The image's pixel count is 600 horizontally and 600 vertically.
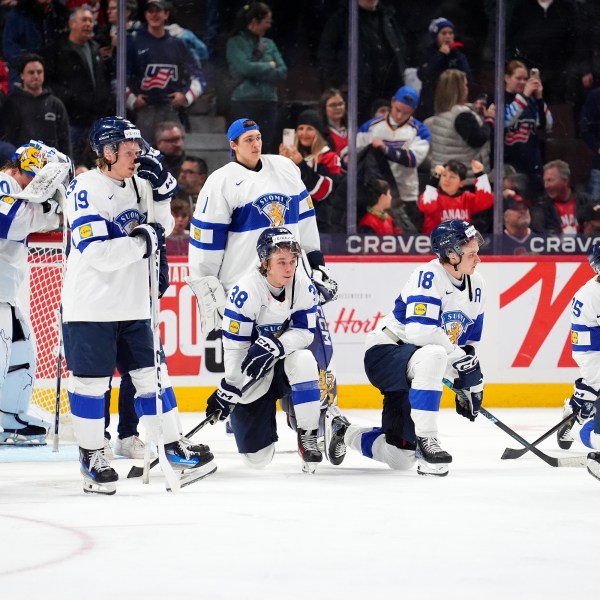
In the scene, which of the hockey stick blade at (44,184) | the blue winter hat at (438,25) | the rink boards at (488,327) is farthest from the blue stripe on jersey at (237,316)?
the blue winter hat at (438,25)

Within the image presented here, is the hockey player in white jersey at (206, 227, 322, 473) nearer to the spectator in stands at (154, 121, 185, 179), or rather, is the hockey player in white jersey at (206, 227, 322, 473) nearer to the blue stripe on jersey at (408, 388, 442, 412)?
the blue stripe on jersey at (408, 388, 442, 412)

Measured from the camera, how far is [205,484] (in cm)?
390

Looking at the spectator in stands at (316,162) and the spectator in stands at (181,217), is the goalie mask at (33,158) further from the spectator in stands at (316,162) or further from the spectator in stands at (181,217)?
the spectator in stands at (316,162)

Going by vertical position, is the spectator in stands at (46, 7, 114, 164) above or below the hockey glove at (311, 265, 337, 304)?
above

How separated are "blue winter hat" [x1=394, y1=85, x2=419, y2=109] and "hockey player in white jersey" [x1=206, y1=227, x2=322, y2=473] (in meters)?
3.20

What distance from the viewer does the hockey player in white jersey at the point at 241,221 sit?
179 inches

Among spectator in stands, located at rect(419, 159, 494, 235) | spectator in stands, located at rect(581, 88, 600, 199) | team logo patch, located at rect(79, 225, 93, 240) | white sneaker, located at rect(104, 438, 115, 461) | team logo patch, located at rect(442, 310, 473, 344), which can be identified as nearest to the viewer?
team logo patch, located at rect(79, 225, 93, 240)

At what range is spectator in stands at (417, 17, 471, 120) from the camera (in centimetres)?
729

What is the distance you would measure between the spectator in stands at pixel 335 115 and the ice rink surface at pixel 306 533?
9.43ft

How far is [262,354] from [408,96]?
352cm

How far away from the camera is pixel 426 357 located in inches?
161

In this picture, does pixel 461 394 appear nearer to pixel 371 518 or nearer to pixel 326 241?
pixel 371 518

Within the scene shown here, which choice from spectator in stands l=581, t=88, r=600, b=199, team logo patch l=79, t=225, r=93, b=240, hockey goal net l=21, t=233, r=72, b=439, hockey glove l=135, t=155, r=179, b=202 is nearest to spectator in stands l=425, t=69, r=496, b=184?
spectator in stands l=581, t=88, r=600, b=199

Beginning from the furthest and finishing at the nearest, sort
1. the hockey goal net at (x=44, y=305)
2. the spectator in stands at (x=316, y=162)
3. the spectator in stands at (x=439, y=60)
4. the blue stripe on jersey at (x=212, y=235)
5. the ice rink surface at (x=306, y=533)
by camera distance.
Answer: the spectator in stands at (x=439, y=60) < the spectator in stands at (x=316, y=162) < the hockey goal net at (x=44, y=305) < the blue stripe on jersey at (x=212, y=235) < the ice rink surface at (x=306, y=533)
